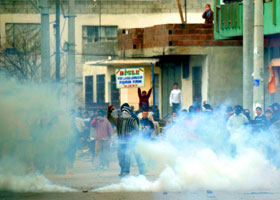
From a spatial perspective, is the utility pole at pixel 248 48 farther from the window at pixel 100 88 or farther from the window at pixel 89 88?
the window at pixel 89 88

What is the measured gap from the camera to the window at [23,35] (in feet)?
109

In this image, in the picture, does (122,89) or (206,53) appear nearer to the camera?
(206,53)

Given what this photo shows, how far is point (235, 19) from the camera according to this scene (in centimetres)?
2336

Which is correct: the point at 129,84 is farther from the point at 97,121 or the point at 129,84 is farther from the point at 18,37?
the point at 18,37

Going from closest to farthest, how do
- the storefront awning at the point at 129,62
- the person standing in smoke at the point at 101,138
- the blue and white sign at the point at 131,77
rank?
the person standing in smoke at the point at 101,138 < the blue and white sign at the point at 131,77 < the storefront awning at the point at 129,62

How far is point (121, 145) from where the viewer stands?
13.4 metres

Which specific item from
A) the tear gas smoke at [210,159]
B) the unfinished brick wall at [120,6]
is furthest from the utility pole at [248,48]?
the unfinished brick wall at [120,6]

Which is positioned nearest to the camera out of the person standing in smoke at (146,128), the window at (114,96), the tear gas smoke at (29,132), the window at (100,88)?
the tear gas smoke at (29,132)

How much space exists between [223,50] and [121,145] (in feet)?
39.9

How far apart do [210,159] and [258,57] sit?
6.25 meters

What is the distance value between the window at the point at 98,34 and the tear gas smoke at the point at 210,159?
2689 centimetres

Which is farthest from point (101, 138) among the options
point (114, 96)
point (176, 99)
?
point (114, 96)

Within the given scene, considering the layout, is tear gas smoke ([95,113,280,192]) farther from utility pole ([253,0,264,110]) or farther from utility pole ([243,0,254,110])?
utility pole ([243,0,254,110])

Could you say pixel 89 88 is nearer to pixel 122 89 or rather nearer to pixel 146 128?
pixel 122 89
